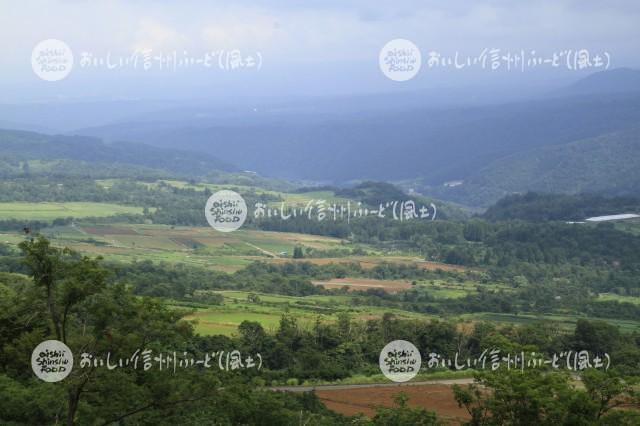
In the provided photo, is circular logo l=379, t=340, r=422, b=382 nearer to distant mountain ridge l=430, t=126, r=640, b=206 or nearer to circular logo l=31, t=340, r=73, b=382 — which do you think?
circular logo l=31, t=340, r=73, b=382

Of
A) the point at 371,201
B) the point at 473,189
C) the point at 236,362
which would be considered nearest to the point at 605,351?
the point at 236,362

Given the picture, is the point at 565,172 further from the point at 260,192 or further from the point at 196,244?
the point at 196,244

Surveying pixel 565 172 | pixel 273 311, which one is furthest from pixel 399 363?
pixel 565 172

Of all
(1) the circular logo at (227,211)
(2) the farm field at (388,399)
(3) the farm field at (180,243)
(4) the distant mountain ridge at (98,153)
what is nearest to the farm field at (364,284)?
(3) the farm field at (180,243)

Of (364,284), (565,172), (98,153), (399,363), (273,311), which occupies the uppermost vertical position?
(98,153)

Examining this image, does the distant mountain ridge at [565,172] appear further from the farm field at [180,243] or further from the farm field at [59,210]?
the farm field at [59,210]

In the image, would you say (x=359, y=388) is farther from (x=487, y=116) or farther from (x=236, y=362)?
(x=487, y=116)

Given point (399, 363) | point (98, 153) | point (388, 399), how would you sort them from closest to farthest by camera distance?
point (388, 399)
point (399, 363)
point (98, 153)
